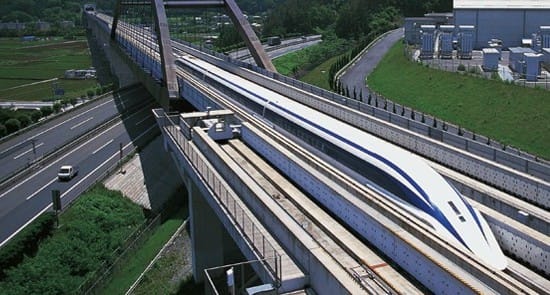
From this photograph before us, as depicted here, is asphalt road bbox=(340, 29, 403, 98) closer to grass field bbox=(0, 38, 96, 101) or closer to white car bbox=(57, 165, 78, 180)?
white car bbox=(57, 165, 78, 180)

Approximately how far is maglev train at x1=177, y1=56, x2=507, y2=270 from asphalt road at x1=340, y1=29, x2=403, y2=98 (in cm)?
2890

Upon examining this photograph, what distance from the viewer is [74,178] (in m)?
36.9

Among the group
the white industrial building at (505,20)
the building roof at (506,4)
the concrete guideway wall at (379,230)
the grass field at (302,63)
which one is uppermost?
the building roof at (506,4)

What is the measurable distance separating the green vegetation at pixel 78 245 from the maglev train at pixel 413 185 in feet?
37.6

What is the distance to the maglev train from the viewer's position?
14.0m

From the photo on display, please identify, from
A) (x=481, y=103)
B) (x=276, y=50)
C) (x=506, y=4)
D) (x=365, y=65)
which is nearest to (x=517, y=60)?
(x=481, y=103)

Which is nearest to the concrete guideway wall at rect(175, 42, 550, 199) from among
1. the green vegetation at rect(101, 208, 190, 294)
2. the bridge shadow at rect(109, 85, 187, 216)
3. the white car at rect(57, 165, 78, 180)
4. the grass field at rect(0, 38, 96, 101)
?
the green vegetation at rect(101, 208, 190, 294)

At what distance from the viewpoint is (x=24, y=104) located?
8056 centimetres

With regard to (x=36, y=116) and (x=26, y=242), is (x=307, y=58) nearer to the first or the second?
(x=36, y=116)

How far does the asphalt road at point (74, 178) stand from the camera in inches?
1238

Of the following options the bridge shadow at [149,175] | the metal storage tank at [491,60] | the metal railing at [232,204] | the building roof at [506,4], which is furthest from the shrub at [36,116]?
the building roof at [506,4]

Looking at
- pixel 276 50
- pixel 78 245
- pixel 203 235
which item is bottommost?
pixel 78 245

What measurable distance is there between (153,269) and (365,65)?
45579mm

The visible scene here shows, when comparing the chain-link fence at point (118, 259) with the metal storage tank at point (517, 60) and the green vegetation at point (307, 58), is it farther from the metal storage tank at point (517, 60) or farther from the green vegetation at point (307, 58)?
the green vegetation at point (307, 58)
